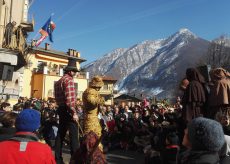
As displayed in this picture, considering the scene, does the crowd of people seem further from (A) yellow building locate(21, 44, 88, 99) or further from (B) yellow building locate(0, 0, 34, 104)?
(A) yellow building locate(21, 44, 88, 99)

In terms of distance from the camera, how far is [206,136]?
3.38 m

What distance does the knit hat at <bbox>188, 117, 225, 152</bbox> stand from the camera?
3373mm

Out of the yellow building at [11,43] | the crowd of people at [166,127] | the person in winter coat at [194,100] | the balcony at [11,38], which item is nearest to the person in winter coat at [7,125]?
the crowd of people at [166,127]

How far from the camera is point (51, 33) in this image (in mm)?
39250

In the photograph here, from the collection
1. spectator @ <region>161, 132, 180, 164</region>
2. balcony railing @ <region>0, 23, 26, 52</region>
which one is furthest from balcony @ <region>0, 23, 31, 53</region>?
spectator @ <region>161, 132, 180, 164</region>

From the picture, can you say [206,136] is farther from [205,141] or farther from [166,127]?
[166,127]

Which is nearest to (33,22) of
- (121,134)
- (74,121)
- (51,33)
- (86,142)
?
(51,33)

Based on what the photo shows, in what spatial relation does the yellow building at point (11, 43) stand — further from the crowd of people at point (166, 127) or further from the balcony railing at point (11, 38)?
the crowd of people at point (166, 127)

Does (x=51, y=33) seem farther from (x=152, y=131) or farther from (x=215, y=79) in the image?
(x=215, y=79)

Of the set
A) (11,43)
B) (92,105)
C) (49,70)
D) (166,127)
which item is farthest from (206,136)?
(49,70)

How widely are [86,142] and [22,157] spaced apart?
1.44 metres

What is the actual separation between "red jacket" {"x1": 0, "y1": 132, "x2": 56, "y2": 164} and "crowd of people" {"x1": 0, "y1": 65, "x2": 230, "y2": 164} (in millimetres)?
123

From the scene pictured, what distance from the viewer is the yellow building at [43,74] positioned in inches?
2400

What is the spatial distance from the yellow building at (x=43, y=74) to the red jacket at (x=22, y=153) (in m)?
55.2
